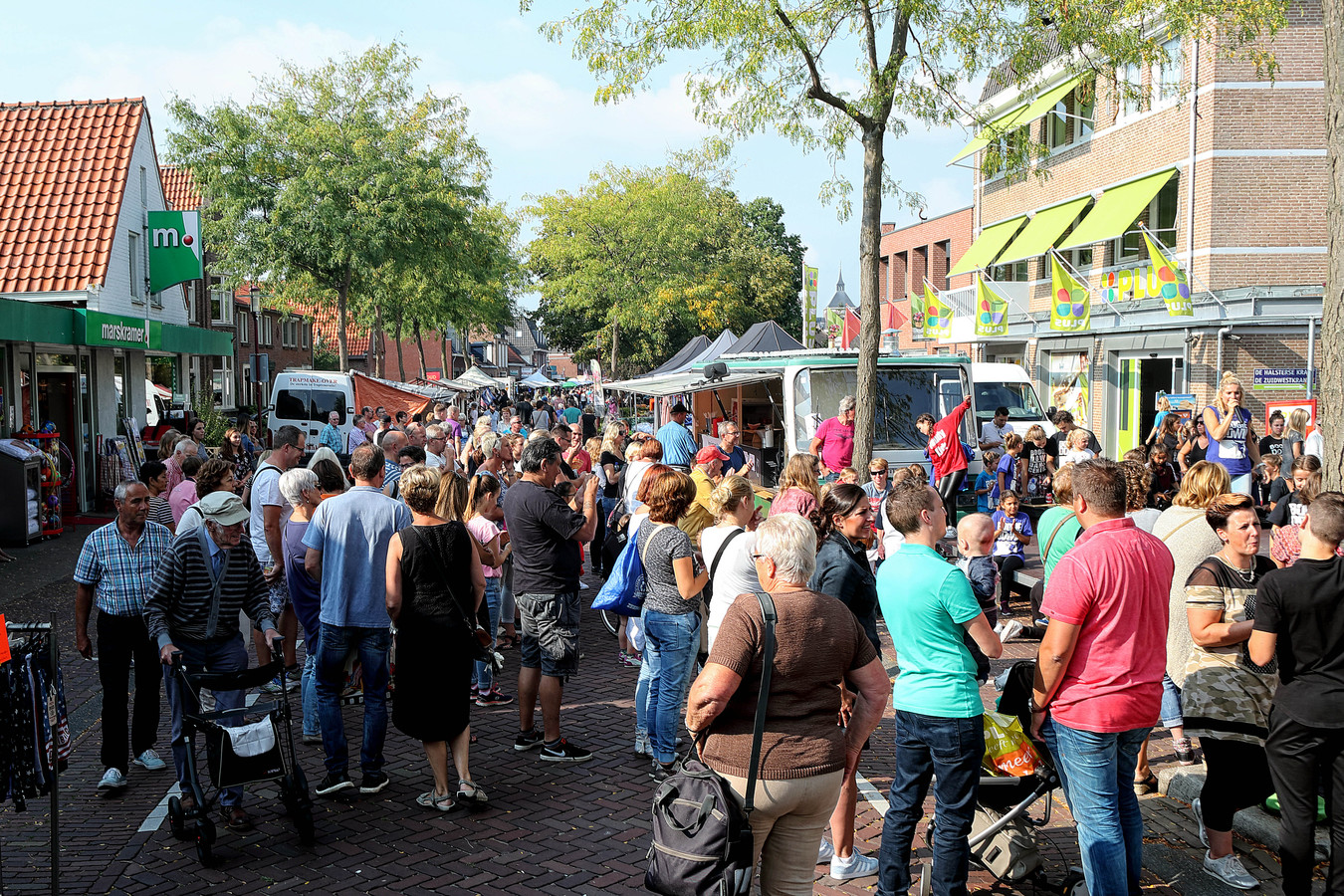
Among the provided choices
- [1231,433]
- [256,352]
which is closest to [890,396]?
[1231,433]

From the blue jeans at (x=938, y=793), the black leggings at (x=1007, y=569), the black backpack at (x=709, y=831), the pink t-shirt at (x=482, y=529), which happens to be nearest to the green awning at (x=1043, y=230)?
the black leggings at (x=1007, y=569)

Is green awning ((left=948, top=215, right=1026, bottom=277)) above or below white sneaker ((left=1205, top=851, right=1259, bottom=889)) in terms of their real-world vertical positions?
above

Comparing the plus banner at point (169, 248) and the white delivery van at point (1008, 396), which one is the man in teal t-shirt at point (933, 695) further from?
the plus banner at point (169, 248)

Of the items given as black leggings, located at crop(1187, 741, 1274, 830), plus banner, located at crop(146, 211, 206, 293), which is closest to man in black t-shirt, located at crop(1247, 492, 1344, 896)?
black leggings, located at crop(1187, 741, 1274, 830)

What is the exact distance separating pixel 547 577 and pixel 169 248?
60.7 ft

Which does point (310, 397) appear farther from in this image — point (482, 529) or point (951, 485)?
point (482, 529)

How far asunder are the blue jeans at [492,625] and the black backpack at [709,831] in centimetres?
394

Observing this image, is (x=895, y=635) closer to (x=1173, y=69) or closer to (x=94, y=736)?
(x=94, y=736)

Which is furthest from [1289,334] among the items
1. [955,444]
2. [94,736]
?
[94,736]

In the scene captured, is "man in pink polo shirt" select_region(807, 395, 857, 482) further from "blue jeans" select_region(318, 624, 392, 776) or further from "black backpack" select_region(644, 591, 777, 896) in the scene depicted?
"black backpack" select_region(644, 591, 777, 896)

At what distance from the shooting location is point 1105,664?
405 centimetres

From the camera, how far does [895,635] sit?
13.7 ft

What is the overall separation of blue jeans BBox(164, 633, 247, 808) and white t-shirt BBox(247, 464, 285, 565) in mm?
1580

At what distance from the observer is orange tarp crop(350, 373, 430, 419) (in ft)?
80.1
